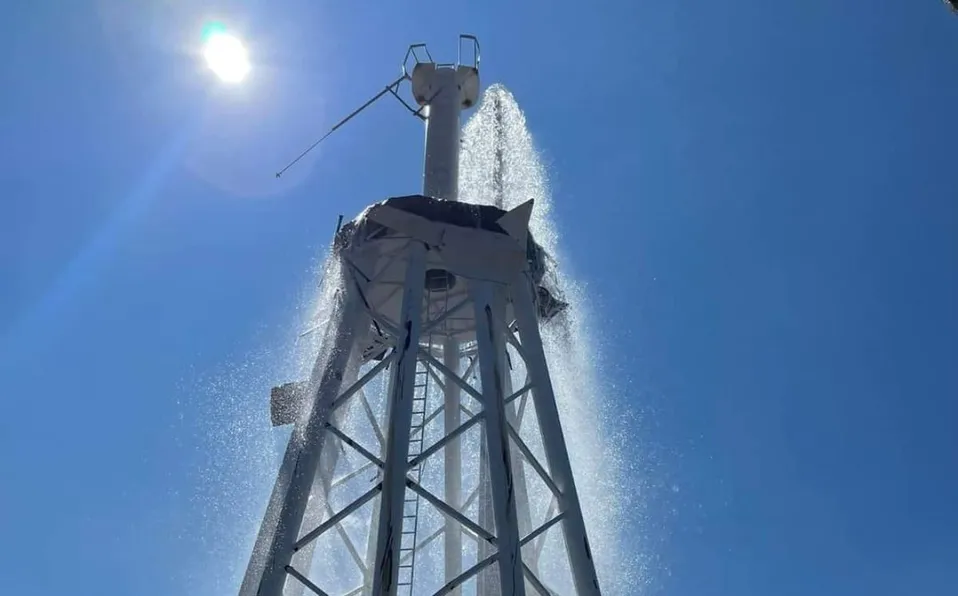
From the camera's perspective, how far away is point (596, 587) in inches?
493

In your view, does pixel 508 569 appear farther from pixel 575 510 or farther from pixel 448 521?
pixel 448 521

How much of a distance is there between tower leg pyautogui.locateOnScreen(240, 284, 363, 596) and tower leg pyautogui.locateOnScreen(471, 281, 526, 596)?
229 centimetres

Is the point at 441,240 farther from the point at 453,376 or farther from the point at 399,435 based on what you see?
the point at 399,435

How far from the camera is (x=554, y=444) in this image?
45.6 ft

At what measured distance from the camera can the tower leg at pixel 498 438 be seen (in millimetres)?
11633

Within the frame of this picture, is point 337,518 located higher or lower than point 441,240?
lower

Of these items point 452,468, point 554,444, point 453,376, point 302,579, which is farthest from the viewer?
point 452,468

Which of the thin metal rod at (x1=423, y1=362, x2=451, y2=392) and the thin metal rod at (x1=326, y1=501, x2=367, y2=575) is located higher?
the thin metal rod at (x1=423, y1=362, x2=451, y2=392)

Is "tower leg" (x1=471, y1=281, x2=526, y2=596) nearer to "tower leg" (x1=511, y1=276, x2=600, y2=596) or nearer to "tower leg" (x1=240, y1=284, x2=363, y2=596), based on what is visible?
"tower leg" (x1=511, y1=276, x2=600, y2=596)

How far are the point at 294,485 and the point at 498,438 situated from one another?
118 inches

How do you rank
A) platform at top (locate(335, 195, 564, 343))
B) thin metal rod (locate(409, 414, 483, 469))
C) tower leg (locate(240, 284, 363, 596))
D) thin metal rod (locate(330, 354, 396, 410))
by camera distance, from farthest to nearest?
platform at top (locate(335, 195, 564, 343)) < thin metal rod (locate(330, 354, 396, 410)) < thin metal rod (locate(409, 414, 483, 469)) < tower leg (locate(240, 284, 363, 596))

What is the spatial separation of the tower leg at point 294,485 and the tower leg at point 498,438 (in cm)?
229

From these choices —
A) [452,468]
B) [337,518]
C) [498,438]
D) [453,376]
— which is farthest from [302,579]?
[452,468]

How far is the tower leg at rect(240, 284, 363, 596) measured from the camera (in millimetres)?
12039
